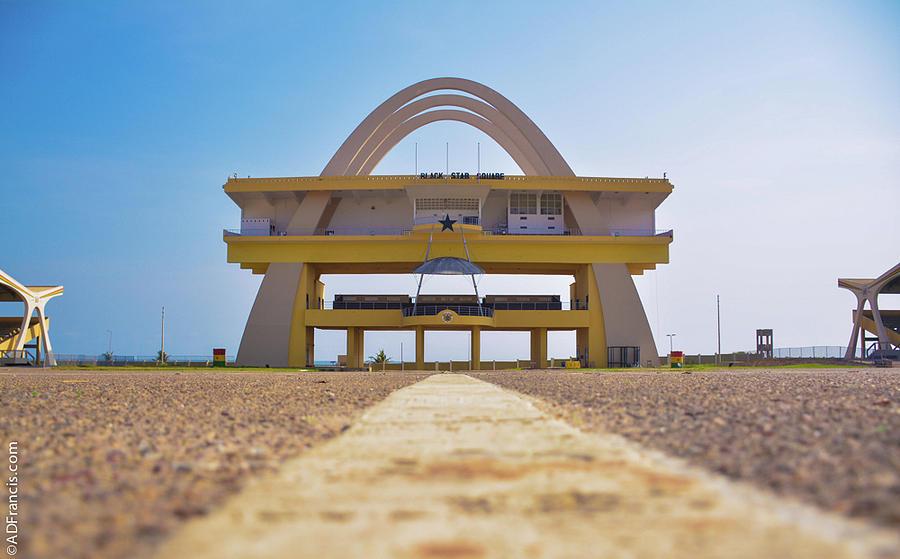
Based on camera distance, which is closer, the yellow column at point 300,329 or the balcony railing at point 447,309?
the balcony railing at point 447,309

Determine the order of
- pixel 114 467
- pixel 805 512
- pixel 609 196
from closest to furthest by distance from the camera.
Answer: pixel 805 512 → pixel 114 467 → pixel 609 196

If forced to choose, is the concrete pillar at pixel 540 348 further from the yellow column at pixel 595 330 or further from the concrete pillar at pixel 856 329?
the concrete pillar at pixel 856 329

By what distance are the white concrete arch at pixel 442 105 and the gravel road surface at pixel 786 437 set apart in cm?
4909

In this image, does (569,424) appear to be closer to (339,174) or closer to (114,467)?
(114,467)

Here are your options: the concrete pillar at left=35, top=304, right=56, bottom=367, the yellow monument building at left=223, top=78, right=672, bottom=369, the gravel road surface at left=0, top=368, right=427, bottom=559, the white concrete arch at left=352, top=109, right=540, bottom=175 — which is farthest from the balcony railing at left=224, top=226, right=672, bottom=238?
the gravel road surface at left=0, top=368, right=427, bottom=559

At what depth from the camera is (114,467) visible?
5.11 m

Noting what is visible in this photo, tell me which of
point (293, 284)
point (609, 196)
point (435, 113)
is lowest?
point (293, 284)

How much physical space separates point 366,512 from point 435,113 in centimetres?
6168

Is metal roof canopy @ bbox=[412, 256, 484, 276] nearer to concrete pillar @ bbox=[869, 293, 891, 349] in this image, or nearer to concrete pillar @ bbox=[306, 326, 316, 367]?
concrete pillar @ bbox=[306, 326, 316, 367]

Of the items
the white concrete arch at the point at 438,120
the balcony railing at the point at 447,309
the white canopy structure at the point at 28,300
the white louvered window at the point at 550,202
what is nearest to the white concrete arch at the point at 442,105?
the white concrete arch at the point at 438,120

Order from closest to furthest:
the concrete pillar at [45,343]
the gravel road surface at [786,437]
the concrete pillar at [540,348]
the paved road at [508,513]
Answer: the paved road at [508,513]
the gravel road surface at [786,437]
the concrete pillar at [540,348]
the concrete pillar at [45,343]

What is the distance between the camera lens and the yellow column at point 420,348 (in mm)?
47438

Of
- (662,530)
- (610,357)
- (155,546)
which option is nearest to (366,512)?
(155,546)

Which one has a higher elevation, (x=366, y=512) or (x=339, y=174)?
(x=339, y=174)
